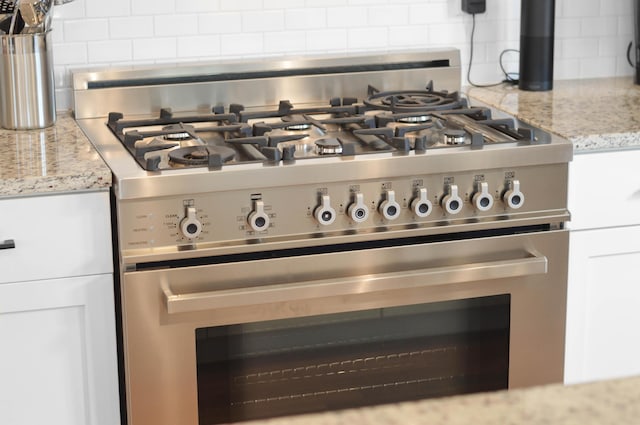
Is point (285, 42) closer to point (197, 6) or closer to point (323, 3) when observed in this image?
point (323, 3)

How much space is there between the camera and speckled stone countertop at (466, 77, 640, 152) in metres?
2.60

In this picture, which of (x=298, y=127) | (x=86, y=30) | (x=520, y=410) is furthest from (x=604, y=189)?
(x=520, y=410)

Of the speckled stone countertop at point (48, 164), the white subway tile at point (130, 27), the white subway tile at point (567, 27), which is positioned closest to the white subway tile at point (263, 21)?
the white subway tile at point (130, 27)

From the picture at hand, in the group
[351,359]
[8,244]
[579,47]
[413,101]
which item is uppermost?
[579,47]

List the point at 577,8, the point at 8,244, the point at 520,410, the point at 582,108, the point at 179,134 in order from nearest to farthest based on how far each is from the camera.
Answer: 1. the point at 520,410
2. the point at 8,244
3. the point at 179,134
4. the point at 582,108
5. the point at 577,8

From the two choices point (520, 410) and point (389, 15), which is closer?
point (520, 410)

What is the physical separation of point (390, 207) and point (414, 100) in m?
0.60

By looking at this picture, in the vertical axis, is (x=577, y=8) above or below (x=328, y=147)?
above

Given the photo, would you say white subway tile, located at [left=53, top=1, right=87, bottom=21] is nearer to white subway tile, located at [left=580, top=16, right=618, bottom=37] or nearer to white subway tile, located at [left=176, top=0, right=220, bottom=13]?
white subway tile, located at [left=176, top=0, right=220, bottom=13]

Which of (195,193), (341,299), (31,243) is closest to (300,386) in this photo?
(341,299)

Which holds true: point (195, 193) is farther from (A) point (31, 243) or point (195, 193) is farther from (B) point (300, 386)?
(B) point (300, 386)

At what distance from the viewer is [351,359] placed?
2.50 m

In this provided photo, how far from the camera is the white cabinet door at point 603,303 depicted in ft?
8.78

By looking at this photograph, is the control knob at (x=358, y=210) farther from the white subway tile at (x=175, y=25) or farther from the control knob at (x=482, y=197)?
the white subway tile at (x=175, y=25)
